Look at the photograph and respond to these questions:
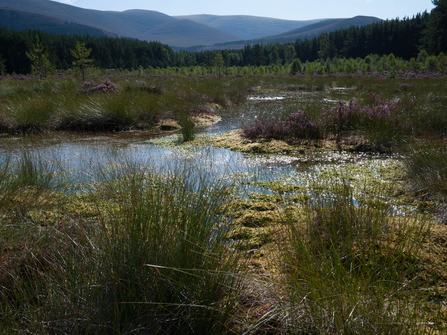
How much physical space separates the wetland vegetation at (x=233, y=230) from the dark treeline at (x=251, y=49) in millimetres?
54767

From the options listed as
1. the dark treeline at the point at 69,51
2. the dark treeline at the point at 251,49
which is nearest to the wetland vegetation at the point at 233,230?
the dark treeline at the point at 69,51

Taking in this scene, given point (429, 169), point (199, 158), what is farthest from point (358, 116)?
point (199, 158)

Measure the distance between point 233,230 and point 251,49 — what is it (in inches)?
3909

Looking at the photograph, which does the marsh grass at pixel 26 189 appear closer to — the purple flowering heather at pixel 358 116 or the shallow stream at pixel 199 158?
the shallow stream at pixel 199 158

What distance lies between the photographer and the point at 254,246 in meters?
2.40

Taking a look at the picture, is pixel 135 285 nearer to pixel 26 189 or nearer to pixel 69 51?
pixel 26 189

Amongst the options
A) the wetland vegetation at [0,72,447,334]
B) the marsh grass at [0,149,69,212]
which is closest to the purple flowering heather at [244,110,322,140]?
the wetland vegetation at [0,72,447,334]

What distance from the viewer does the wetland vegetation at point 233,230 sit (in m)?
1.24

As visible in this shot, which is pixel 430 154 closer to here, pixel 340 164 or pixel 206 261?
pixel 340 164

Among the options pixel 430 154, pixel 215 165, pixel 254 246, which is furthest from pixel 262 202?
pixel 430 154

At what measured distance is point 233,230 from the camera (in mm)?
2459

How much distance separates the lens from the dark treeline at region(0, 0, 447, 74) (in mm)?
50750

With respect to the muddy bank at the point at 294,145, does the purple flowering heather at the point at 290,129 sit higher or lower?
higher

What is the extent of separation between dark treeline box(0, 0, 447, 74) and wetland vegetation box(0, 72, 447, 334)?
54767mm
